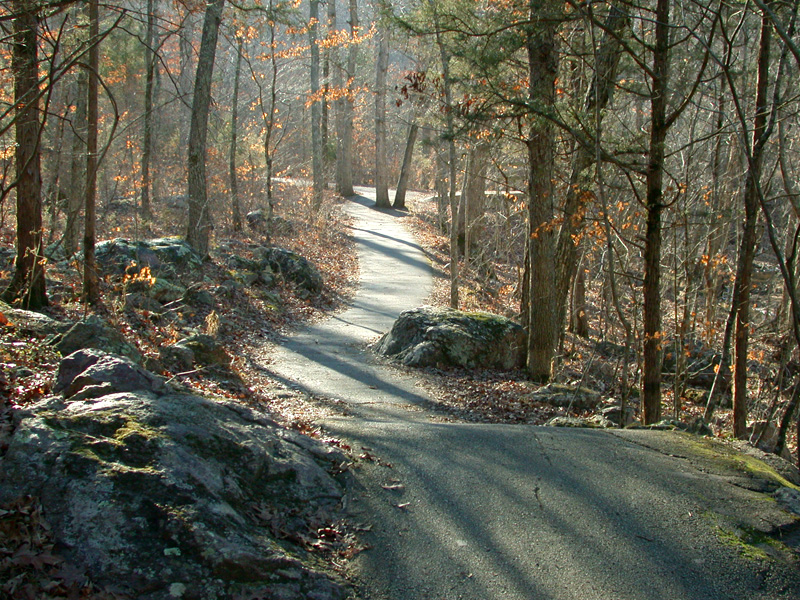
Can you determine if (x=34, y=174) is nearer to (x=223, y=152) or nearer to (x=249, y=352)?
(x=249, y=352)

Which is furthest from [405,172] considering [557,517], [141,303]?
[557,517]

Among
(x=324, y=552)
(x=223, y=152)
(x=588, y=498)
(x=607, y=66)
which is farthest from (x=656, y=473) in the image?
(x=223, y=152)

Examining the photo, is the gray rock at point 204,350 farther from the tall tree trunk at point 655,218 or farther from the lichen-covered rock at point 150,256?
the tall tree trunk at point 655,218

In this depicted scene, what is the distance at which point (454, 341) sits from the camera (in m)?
11.2

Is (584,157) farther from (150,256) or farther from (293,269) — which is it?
(293,269)

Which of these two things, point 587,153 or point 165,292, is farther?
point 165,292

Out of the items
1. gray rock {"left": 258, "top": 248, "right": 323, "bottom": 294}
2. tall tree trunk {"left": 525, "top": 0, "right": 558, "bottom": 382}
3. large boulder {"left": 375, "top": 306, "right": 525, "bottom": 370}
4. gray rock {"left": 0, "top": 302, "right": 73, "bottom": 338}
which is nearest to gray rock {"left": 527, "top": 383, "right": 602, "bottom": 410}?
tall tree trunk {"left": 525, "top": 0, "right": 558, "bottom": 382}

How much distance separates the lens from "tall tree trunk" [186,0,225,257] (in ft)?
48.0

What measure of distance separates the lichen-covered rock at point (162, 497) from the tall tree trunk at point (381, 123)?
26.4m

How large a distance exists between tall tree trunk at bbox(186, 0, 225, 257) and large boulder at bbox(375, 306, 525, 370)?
5.90 m

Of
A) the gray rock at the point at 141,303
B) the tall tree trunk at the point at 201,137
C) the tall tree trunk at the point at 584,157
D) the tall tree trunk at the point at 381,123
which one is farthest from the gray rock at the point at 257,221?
the gray rock at the point at 141,303

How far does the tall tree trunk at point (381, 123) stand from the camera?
30.5 meters

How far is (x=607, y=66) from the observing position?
9289mm

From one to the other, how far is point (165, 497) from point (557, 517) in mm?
2449
